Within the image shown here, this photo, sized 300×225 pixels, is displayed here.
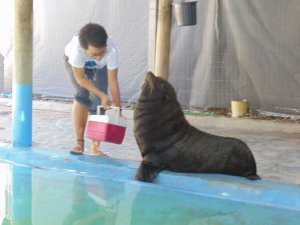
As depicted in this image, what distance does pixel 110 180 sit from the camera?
4980 mm

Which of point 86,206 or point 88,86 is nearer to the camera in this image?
point 86,206

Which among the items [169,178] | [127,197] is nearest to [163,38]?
[169,178]

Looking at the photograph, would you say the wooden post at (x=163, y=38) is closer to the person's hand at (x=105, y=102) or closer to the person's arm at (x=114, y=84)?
the person's arm at (x=114, y=84)

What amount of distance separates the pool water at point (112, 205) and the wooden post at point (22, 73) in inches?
28.9

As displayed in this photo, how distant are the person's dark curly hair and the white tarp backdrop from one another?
418 centimetres

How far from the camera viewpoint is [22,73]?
5598mm

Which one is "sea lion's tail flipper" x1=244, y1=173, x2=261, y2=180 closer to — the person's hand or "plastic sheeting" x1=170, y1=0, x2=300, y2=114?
the person's hand

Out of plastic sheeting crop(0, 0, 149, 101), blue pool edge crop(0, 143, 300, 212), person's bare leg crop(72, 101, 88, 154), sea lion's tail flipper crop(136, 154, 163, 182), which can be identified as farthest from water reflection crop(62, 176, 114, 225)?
plastic sheeting crop(0, 0, 149, 101)

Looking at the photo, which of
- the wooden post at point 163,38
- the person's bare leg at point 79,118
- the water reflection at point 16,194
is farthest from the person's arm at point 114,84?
the wooden post at point 163,38

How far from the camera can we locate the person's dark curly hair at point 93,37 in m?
4.76

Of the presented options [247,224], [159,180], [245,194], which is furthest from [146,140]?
[247,224]

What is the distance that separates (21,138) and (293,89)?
14.8ft

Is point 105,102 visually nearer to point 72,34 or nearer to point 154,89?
point 154,89

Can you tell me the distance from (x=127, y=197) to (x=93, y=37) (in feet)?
4.92
